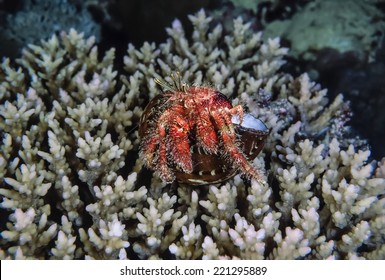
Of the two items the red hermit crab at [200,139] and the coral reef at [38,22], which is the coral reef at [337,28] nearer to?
the red hermit crab at [200,139]

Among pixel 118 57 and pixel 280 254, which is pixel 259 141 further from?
pixel 118 57

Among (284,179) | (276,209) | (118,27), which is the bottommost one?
(276,209)

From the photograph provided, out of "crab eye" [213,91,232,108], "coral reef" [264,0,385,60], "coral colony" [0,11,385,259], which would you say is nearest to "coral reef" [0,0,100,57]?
"coral colony" [0,11,385,259]

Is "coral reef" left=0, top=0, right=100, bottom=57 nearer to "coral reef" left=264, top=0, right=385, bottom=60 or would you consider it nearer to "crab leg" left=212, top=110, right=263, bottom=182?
"coral reef" left=264, top=0, right=385, bottom=60

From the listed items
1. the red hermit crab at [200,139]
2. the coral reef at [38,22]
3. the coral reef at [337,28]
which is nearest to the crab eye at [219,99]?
the red hermit crab at [200,139]

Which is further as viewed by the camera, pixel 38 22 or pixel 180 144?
pixel 38 22

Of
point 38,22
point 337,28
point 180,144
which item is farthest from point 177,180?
point 38,22

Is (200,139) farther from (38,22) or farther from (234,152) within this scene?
(38,22)
